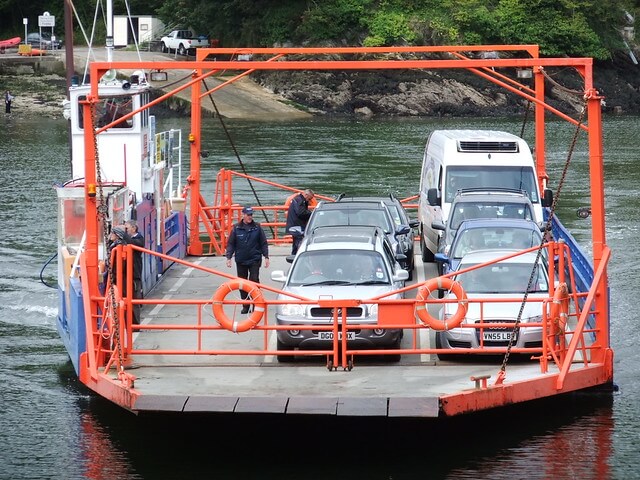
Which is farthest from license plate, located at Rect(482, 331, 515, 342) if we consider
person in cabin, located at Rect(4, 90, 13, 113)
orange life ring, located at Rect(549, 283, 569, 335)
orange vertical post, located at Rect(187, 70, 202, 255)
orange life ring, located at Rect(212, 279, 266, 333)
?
person in cabin, located at Rect(4, 90, 13, 113)

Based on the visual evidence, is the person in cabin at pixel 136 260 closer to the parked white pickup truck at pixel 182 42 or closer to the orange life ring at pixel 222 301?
the orange life ring at pixel 222 301

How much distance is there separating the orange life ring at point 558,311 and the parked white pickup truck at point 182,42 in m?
61.6

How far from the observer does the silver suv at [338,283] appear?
15.5 meters

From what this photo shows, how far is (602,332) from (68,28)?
19.7 meters

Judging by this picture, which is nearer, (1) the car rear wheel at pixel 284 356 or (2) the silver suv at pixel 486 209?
(1) the car rear wheel at pixel 284 356

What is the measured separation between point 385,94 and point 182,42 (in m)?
12.6

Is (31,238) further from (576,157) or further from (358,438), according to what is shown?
(576,157)

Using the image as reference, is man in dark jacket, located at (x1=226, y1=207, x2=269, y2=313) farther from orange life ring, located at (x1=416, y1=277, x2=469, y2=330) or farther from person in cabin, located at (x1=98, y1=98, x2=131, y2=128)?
person in cabin, located at (x1=98, y1=98, x2=131, y2=128)

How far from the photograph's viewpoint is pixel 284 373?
49.9 feet

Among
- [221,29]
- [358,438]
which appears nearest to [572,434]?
[358,438]

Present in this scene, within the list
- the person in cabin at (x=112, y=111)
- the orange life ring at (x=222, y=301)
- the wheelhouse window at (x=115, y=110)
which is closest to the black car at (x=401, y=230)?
the wheelhouse window at (x=115, y=110)

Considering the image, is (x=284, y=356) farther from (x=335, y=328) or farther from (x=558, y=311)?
(x=558, y=311)

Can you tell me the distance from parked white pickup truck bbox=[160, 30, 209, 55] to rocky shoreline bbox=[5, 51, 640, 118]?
166 inches

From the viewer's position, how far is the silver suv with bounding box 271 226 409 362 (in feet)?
50.9
